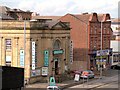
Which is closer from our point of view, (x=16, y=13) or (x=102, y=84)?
(x=102, y=84)

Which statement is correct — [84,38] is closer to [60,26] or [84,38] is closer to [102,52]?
[102,52]

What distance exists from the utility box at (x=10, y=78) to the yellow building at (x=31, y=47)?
2327 centimetres

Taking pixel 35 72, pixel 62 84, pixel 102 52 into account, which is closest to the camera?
pixel 62 84

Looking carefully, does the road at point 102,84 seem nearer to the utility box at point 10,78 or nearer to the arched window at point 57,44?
the arched window at point 57,44

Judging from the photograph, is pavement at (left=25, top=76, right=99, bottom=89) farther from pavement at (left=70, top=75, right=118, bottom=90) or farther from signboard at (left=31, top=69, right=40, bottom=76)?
signboard at (left=31, top=69, right=40, bottom=76)

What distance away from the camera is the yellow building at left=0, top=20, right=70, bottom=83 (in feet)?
154

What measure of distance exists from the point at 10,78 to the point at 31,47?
89.6 feet

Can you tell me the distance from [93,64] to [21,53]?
70.5 ft

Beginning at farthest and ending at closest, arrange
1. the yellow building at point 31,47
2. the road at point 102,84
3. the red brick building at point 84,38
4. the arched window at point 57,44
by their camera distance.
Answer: the red brick building at point 84,38 < the arched window at point 57,44 < the yellow building at point 31,47 < the road at point 102,84

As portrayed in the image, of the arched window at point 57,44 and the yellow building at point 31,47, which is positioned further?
the arched window at point 57,44

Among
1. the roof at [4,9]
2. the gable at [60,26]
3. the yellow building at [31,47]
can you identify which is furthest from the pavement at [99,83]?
the roof at [4,9]

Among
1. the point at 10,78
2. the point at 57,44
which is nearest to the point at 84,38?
the point at 57,44

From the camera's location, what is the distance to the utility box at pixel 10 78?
19625 mm

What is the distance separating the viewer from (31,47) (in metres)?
47.5
